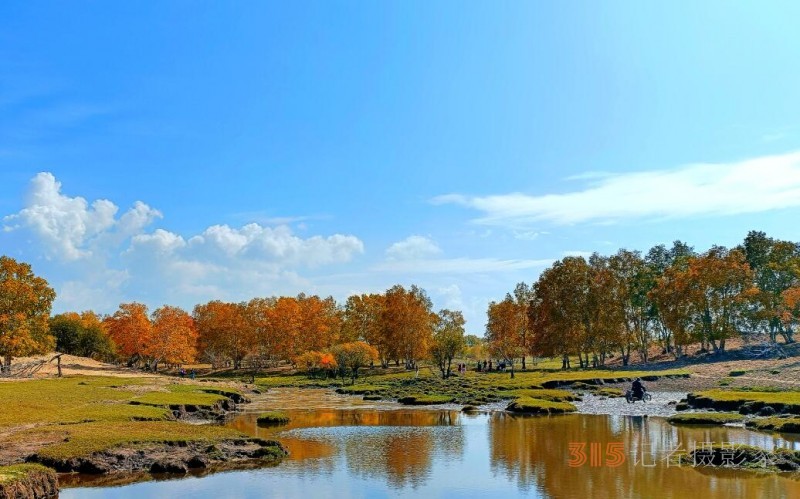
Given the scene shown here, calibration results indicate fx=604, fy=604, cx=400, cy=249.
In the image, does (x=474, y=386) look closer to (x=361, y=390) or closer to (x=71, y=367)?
(x=361, y=390)

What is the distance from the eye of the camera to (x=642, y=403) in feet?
173

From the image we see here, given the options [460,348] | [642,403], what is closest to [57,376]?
[460,348]

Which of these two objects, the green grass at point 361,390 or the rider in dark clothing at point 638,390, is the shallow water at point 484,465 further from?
the green grass at point 361,390

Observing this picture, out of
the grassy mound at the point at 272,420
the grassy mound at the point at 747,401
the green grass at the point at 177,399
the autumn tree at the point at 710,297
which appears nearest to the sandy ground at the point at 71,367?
the green grass at the point at 177,399

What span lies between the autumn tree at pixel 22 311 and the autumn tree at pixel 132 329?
123 ft

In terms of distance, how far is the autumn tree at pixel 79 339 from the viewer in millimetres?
126188

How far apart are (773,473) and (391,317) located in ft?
304

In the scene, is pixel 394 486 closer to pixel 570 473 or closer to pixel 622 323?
pixel 570 473

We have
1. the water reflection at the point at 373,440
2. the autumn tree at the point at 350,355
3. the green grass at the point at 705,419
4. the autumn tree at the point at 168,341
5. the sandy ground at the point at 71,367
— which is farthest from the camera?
the autumn tree at the point at 168,341

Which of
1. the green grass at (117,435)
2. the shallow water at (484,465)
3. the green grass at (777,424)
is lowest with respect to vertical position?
the shallow water at (484,465)

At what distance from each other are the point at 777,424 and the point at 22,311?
8390 centimetres

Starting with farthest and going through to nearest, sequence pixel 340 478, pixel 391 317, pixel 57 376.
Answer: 1. pixel 391 317
2. pixel 57 376
3. pixel 340 478

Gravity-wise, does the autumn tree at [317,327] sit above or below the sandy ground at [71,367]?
above

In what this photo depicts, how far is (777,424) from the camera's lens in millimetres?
36500
